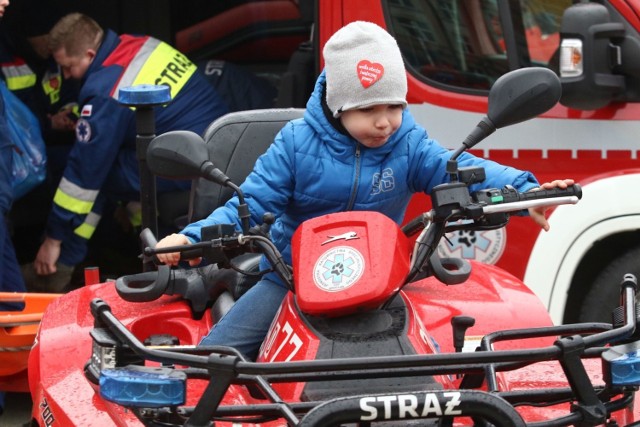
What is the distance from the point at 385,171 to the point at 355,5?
237 centimetres

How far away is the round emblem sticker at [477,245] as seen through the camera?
20.6ft

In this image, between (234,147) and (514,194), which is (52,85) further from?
(514,194)

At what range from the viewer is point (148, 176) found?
213 inches

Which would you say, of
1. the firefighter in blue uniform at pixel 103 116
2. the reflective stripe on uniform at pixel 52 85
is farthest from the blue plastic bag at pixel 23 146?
the reflective stripe on uniform at pixel 52 85

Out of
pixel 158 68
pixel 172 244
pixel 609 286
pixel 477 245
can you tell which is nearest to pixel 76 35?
pixel 158 68

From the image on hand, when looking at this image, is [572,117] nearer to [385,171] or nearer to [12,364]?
[385,171]

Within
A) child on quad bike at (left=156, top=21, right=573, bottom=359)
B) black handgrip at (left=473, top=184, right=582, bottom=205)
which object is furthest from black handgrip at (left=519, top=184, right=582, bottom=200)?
child on quad bike at (left=156, top=21, right=573, bottom=359)

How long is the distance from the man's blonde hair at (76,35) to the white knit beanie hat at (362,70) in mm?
3708

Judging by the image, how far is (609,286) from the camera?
627cm

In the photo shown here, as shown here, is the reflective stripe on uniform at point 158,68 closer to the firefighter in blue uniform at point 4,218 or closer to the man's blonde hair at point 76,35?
the man's blonde hair at point 76,35

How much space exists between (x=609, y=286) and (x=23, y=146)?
320 cm

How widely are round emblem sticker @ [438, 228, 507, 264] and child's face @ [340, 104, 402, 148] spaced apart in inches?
89.4

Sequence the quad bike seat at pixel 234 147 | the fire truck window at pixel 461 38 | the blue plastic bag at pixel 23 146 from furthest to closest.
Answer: the blue plastic bag at pixel 23 146 < the fire truck window at pixel 461 38 < the quad bike seat at pixel 234 147

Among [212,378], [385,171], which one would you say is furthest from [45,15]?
[212,378]
